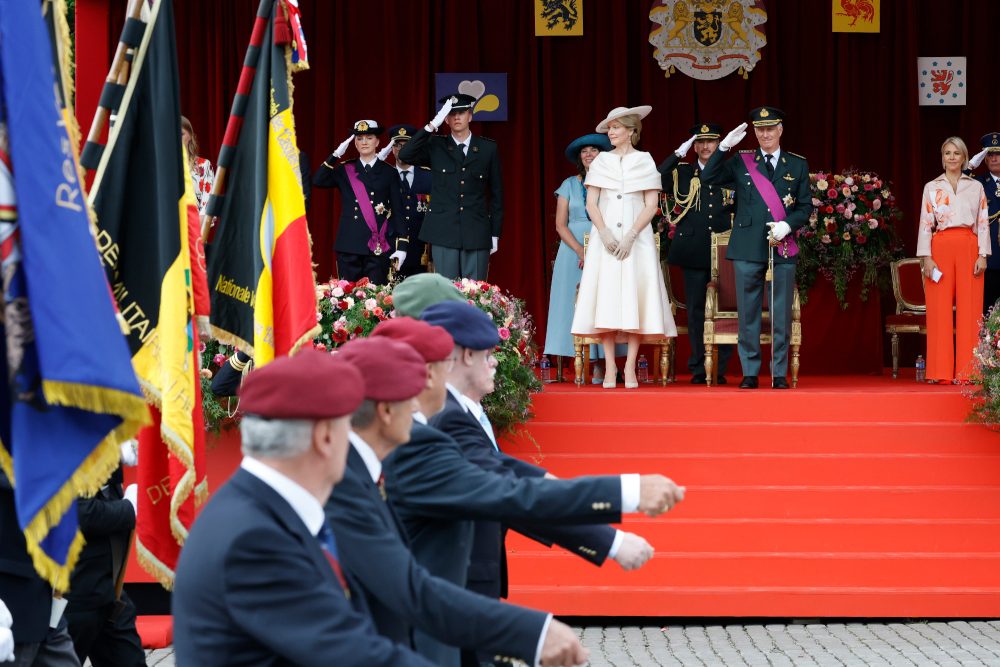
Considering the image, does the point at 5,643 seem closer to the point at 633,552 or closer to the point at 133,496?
the point at 633,552

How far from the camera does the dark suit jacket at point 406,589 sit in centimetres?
279

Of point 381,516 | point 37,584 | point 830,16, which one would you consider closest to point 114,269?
point 37,584

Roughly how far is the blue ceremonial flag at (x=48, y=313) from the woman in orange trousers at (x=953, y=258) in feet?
28.4

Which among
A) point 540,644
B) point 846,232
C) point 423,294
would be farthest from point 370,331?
point 540,644

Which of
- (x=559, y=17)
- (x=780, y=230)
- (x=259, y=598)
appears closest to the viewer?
(x=259, y=598)

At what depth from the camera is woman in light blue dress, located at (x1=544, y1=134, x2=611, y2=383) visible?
11.1 m

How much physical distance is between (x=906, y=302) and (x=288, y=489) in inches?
400

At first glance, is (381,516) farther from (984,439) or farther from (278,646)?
(984,439)

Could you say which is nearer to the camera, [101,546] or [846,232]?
[101,546]

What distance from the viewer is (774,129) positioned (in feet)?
34.0

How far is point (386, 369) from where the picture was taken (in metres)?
2.93

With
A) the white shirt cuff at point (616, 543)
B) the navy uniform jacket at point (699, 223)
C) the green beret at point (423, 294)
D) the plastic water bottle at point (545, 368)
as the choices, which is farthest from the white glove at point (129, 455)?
the navy uniform jacket at point (699, 223)

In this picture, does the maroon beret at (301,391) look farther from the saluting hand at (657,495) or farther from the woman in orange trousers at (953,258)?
the woman in orange trousers at (953,258)

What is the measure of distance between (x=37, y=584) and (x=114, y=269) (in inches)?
46.8
